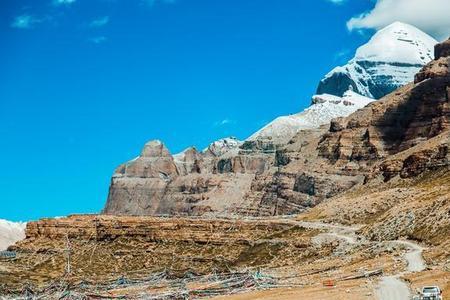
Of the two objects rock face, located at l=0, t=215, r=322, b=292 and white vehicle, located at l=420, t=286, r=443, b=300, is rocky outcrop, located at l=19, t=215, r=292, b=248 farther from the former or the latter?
white vehicle, located at l=420, t=286, r=443, b=300

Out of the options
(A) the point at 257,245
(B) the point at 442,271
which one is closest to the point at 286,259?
(A) the point at 257,245

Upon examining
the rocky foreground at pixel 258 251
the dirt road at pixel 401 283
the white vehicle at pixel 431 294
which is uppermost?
the rocky foreground at pixel 258 251

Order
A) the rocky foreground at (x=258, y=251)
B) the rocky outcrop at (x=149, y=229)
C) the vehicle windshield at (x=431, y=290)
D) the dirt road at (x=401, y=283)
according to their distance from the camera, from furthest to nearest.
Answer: the rocky outcrop at (x=149, y=229) → the rocky foreground at (x=258, y=251) → the dirt road at (x=401, y=283) → the vehicle windshield at (x=431, y=290)

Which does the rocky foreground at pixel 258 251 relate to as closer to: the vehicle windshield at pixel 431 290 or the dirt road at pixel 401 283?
the dirt road at pixel 401 283

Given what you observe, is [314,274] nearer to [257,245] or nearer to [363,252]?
[363,252]

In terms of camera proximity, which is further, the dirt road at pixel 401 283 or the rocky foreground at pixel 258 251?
the rocky foreground at pixel 258 251

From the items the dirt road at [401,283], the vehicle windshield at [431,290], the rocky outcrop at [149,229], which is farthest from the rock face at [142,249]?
the vehicle windshield at [431,290]

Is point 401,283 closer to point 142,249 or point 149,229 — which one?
point 142,249

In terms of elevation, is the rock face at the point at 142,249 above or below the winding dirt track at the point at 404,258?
above

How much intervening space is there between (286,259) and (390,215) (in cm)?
1967

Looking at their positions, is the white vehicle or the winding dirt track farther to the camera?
the winding dirt track

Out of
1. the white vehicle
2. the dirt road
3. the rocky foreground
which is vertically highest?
the rocky foreground

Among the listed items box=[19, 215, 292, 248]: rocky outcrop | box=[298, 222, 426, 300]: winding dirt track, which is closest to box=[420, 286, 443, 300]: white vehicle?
box=[298, 222, 426, 300]: winding dirt track

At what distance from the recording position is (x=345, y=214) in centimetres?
16525
